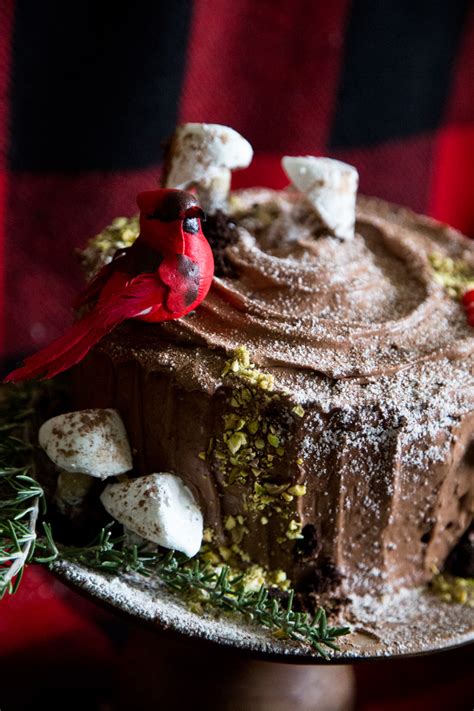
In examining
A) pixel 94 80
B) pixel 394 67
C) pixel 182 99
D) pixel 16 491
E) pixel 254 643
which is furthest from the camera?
pixel 394 67

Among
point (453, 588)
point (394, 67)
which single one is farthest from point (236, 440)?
point (394, 67)

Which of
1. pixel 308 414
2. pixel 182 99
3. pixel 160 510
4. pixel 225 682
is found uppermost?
pixel 182 99

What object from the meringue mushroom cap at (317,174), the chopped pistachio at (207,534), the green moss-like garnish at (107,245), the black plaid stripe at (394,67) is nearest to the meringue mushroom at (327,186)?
the meringue mushroom cap at (317,174)

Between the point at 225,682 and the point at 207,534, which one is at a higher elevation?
the point at 207,534

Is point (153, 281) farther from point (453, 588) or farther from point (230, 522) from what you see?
point (453, 588)

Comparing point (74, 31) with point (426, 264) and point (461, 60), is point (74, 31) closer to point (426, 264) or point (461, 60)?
point (426, 264)

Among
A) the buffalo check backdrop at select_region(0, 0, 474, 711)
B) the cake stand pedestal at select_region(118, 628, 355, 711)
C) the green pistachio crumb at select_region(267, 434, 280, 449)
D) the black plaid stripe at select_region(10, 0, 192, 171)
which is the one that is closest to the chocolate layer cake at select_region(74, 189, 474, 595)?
the green pistachio crumb at select_region(267, 434, 280, 449)

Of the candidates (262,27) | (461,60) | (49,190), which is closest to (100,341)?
(49,190)
